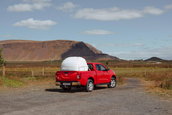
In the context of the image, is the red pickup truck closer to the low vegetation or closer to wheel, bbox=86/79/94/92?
wheel, bbox=86/79/94/92

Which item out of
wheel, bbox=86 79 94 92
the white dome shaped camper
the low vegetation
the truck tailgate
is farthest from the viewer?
the low vegetation

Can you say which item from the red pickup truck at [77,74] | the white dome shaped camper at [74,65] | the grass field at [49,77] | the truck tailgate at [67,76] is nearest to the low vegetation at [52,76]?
the grass field at [49,77]

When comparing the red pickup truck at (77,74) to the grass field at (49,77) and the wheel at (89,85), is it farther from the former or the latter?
the grass field at (49,77)

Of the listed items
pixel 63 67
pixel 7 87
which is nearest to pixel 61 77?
pixel 63 67

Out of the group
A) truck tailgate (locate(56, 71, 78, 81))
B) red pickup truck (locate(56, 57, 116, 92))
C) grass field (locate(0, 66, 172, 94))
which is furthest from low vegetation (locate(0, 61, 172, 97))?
truck tailgate (locate(56, 71, 78, 81))

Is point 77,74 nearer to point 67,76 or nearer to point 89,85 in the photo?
point 67,76

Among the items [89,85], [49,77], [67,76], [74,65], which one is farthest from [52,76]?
[74,65]

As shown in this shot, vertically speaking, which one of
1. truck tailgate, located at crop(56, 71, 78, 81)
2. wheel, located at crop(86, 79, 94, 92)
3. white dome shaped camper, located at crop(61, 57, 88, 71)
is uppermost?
white dome shaped camper, located at crop(61, 57, 88, 71)

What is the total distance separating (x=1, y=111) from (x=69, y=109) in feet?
7.64

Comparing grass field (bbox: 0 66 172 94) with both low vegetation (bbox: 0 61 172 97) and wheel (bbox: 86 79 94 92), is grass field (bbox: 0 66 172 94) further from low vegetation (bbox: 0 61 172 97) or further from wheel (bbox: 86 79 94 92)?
wheel (bbox: 86 79 94 92)

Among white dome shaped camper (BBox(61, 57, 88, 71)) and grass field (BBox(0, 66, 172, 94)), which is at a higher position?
white dome shaped camper (BBox(61, 57, 88, 71))

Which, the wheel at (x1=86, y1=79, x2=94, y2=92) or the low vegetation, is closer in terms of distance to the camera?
the wheel at (x1=86, y1=79, x2=94, y2=92)

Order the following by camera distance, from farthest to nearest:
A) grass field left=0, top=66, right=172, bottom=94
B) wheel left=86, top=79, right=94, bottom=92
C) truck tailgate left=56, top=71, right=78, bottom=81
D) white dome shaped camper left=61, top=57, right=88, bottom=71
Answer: grass field left=0, top=66, right=172, bottom=94, wheel left=86, top=79, right=94, bottom=92, white dome shaped camper left=61, top=57, right=88, bottom=71, truck tailgate left=56, top=71, right=78, bottom=81

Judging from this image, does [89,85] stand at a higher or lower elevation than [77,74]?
lower
